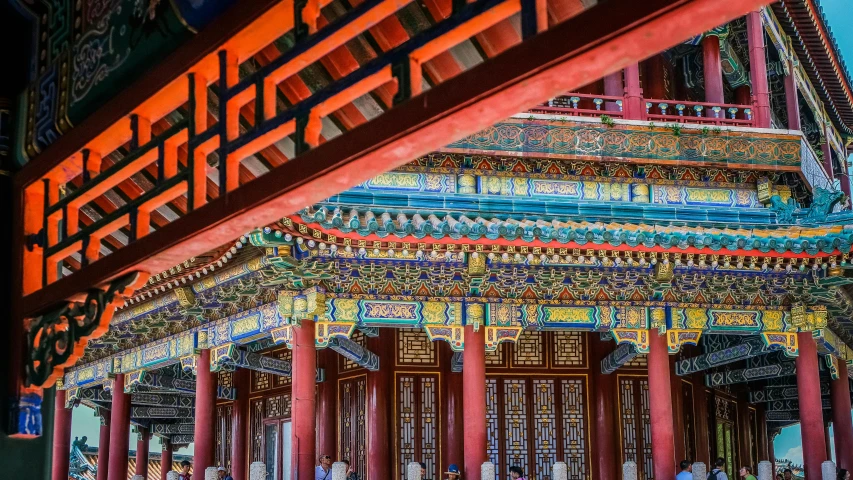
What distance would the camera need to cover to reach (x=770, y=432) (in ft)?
85.5

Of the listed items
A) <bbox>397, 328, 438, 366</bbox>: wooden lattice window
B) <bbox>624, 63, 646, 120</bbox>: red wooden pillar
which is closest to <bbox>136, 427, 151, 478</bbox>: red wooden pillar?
<bbox>397, 328, 438, 366</bbox>: wooden lattice window

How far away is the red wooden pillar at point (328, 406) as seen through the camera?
58.1 ft

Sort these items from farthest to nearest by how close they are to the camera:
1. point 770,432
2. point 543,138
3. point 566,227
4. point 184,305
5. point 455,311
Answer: point 770,432
point 543,138
point 184,305
point 455,311
point 566,227

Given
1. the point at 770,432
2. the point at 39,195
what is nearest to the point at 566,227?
the point at 39,195

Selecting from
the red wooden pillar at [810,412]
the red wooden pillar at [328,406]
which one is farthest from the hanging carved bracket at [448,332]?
the red wooden pillar at [810,412]

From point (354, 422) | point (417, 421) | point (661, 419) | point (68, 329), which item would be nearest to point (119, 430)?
point (354, 422)

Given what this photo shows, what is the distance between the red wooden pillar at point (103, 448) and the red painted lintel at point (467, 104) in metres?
19.8

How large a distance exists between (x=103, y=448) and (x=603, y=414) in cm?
1249

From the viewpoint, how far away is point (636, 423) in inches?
695

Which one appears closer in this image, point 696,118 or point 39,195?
point 39,195

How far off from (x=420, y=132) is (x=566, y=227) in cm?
1011

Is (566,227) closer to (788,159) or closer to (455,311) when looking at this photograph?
(455,311)

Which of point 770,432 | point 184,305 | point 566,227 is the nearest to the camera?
point 566,227

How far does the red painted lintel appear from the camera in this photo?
328cm
